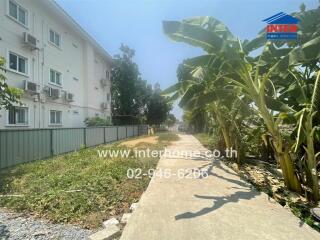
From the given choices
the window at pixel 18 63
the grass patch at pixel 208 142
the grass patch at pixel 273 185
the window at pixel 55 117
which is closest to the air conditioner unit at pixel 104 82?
the window at pixel 55 117

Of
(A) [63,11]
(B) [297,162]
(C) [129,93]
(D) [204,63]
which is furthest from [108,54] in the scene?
(B) [297,162]

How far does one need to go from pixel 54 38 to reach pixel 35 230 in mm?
14659

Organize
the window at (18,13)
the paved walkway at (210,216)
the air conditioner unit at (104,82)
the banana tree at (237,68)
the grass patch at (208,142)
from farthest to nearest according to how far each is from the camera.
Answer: the air conditioner unit at (104,82) → the grass patch at (208,142) → the window at (18,13) → the banana tree at (237,68) → the paved walkway at (210,216)

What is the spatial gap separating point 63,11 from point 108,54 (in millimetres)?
10680

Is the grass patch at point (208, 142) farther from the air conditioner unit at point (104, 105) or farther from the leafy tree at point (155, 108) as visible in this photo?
the leafy tree at point (155, 108)

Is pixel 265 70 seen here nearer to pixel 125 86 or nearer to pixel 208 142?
pixel 208 142

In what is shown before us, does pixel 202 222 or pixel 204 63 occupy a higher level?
pixel 204 63

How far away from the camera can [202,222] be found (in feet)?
12.5

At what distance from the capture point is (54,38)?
52.3 ft

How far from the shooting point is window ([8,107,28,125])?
11523 mm

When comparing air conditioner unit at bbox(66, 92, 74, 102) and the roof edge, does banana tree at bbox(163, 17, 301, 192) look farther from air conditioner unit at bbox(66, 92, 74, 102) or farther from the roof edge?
air conditioner unit at bbox(66, 92, 74, 102)

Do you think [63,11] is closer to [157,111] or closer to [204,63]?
[204,63]

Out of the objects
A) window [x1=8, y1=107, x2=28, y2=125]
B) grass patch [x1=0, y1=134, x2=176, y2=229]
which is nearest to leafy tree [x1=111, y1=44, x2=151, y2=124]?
window [x1=8, y1=107, x2=28, y2=125]

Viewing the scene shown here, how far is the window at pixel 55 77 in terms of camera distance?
1546 centimetres
